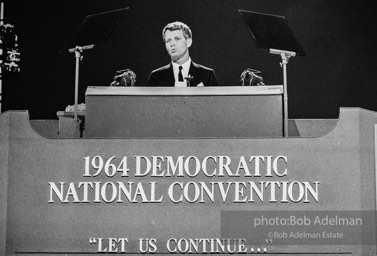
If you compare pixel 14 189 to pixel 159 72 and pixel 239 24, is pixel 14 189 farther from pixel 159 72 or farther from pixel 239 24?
pixel 239 24

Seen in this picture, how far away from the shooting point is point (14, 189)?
3.78 metres

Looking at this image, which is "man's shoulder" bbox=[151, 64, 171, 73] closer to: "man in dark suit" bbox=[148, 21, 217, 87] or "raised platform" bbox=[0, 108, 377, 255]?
"man in dark suit" bbox=[148, 21, 217, 87]

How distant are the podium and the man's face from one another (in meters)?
1.75

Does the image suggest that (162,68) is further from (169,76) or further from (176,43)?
(176,43)

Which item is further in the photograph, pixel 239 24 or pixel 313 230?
pixel 239 24

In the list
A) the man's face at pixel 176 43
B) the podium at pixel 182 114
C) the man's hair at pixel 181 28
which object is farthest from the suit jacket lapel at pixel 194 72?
the podium at pixel 182 114

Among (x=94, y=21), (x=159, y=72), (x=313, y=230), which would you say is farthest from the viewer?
(x=159, y=72)

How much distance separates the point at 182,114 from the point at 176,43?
1.91m

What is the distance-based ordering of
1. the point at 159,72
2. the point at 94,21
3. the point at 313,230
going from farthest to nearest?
the point at 159,72, the point at 94,21, the point at 313,230

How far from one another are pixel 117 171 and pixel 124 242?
0.40 metres

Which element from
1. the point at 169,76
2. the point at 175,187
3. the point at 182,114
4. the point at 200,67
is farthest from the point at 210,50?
the point at 175,187

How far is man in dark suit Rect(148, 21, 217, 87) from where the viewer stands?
224 inches

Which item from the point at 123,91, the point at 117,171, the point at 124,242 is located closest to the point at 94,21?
the point at 123,91

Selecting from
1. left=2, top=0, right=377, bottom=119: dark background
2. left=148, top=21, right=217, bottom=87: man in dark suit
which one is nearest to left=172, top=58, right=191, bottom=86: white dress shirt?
left=148, top=21, right=217, bottom=87: man in dark suit
